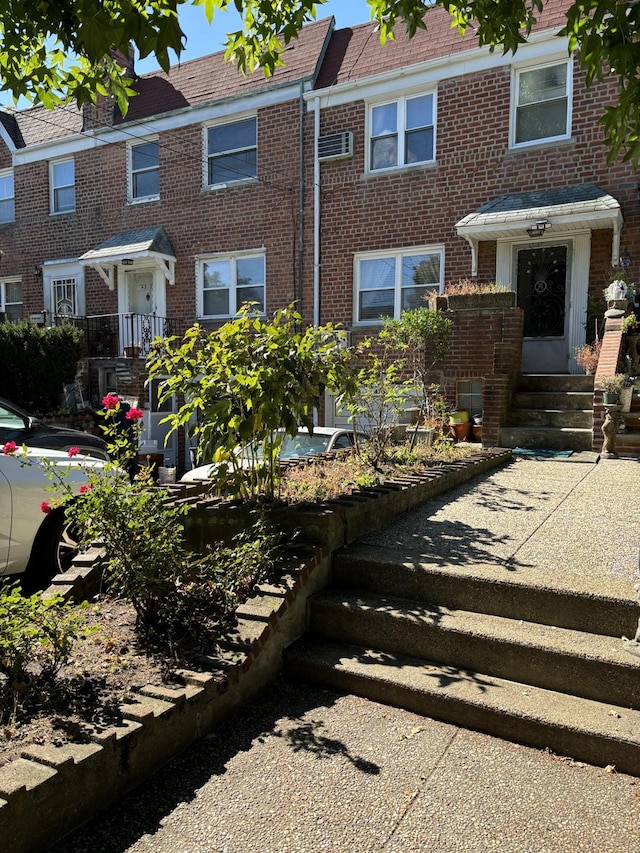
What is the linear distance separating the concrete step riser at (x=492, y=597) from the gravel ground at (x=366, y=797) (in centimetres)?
79

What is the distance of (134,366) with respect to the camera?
15.2 meters

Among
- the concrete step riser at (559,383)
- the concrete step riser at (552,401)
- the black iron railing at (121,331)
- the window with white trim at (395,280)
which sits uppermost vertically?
the window with white trim at (395,280)

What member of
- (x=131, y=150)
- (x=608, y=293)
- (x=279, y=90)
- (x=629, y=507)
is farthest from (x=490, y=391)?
(x=131, y=150)

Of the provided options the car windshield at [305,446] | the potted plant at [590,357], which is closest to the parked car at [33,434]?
the car windshield at [305,446]

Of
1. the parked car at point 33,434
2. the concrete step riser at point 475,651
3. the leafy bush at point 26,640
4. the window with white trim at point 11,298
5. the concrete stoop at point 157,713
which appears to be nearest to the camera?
the concrete stoop at point 157,713

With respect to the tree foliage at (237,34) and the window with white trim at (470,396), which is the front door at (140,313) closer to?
the window with white trim at (470,396)

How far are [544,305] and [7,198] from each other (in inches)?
631

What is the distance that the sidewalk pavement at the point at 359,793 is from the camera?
7.48ft

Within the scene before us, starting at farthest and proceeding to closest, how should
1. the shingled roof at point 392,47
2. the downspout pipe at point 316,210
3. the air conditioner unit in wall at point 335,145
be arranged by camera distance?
the downspout pipe at point 316,210 < the air conditioner unit in wall at point 335,145 < the shingled roof at point 392,47

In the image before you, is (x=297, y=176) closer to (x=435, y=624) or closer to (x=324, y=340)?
(x=324, y=340)

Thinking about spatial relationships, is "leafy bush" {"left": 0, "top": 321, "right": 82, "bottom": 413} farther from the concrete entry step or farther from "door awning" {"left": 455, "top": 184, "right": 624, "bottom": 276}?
the concrete entry step

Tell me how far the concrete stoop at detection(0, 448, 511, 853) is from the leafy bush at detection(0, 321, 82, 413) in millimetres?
10747

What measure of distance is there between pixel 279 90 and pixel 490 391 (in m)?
9.48

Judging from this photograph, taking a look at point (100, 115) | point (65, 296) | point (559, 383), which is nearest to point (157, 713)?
point (559, 383)
